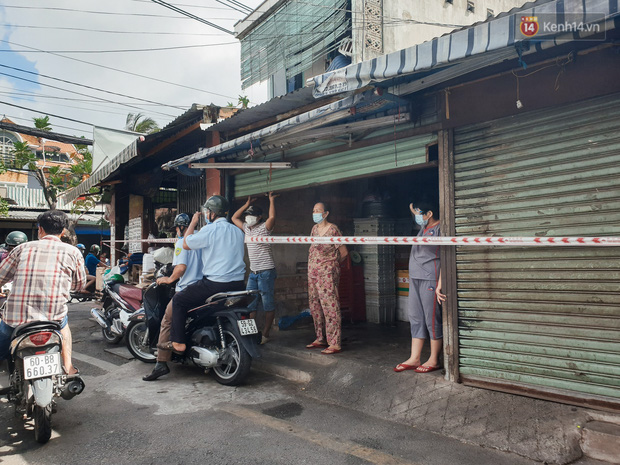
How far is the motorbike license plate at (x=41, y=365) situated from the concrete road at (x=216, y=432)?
55 cm

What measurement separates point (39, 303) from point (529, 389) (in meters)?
4.17

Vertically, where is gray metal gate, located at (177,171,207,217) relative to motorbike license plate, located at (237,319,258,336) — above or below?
above

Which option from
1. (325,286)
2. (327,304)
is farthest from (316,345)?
(325,286)

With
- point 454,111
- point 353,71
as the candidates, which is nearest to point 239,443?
point 353,71

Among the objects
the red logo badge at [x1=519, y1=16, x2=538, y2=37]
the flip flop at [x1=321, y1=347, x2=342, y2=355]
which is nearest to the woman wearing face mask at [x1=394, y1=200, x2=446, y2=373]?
the flip flop at [x1=321, y1=347, x2=342, y2=355]

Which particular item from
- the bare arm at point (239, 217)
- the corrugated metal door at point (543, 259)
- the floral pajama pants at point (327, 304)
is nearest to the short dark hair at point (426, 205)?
the corrugated metal door at point (543, 259)

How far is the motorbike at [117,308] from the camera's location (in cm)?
673

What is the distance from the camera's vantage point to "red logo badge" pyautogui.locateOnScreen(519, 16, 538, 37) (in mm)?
3061

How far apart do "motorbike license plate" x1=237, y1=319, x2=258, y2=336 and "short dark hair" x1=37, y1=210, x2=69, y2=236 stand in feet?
6.49

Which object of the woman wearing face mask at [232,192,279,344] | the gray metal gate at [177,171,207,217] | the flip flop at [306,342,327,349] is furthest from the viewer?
the gray metal gate at [177,171,207,217]

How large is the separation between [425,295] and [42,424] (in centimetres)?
367

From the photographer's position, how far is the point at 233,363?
16.8 feet

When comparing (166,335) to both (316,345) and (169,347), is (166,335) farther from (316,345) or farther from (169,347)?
(316,345)

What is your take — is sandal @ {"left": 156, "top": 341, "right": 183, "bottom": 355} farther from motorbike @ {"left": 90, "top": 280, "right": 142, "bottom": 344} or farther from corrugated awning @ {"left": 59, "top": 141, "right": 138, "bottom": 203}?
corrugated awning @ {"left": 59, "top": 141, "right": 138, "bottom": 203}
